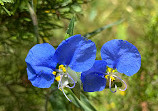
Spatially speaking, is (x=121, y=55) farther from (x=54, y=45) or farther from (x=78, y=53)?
(x=54, y=45)

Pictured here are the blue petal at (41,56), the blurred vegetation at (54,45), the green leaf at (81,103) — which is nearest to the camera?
the blue petal at (41,56)

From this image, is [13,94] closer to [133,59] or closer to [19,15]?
[19,15]

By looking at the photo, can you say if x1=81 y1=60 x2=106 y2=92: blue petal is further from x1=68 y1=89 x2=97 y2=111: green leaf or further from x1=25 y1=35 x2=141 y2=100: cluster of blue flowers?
x1=68 y1=89 x2=97 y2=111: green leaf

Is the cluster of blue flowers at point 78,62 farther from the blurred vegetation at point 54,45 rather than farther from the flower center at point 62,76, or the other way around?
the blurred vegetation at point 54,45

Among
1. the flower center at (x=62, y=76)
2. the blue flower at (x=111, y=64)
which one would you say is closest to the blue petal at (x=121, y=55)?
the blue flower at (x=111, y=64)

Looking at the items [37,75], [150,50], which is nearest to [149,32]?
[150,50]

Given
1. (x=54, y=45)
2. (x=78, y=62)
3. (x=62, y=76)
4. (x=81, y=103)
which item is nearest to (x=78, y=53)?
(x=78, y=62)
